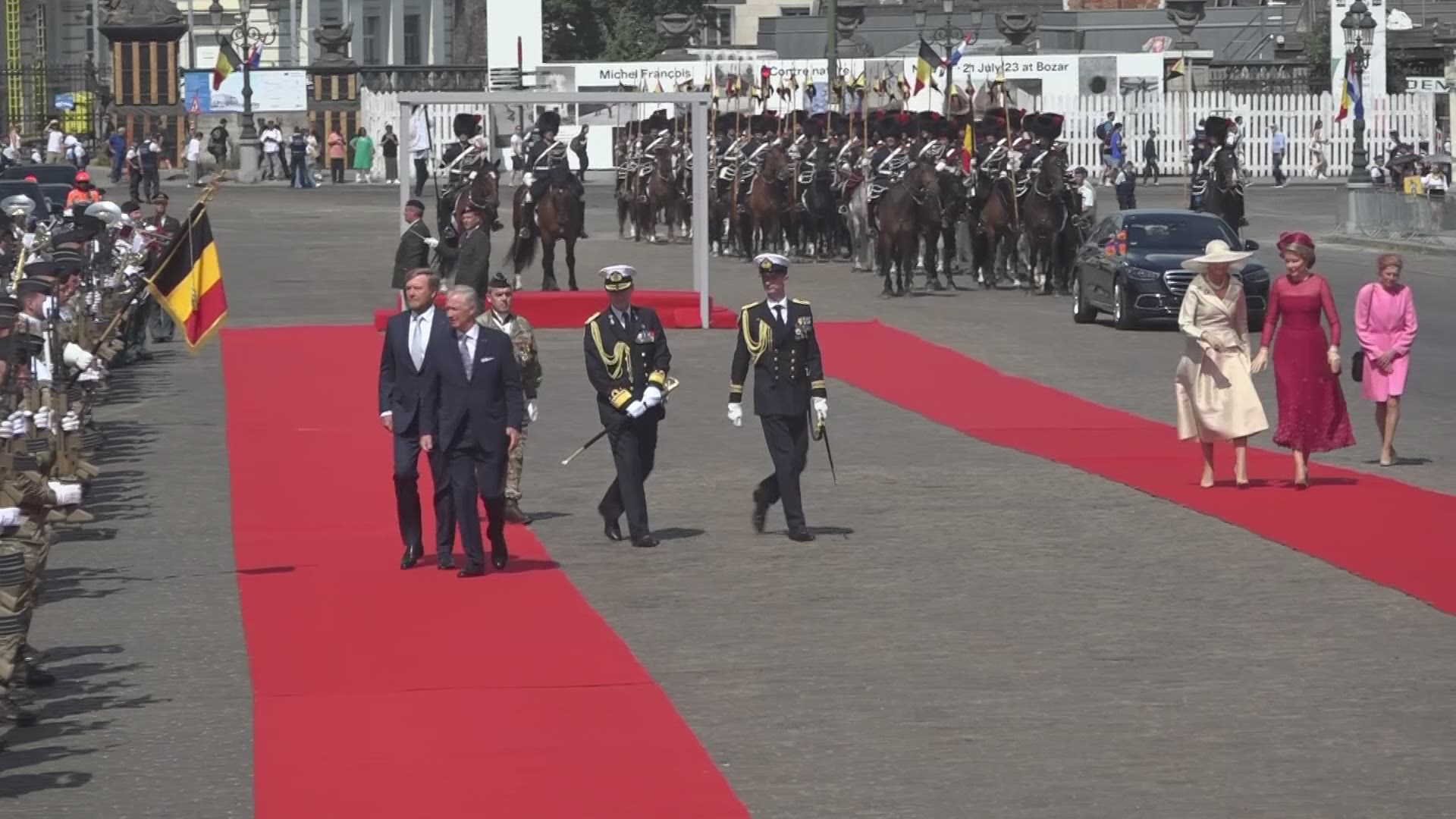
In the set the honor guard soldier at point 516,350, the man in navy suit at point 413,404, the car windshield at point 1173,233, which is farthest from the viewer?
the car windshield at point 1173,233

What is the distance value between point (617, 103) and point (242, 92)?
4461 cm

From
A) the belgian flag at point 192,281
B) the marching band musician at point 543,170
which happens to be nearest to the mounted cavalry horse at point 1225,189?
the marching band musician at point 543,170

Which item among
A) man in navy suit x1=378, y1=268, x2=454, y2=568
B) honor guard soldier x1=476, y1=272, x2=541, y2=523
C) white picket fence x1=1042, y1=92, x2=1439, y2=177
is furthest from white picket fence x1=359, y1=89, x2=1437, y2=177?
man in navy suit x1=378, y1=268, x2=454, y2=568

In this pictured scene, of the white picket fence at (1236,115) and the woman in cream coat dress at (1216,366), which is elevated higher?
the white picket fence at (1236,115)

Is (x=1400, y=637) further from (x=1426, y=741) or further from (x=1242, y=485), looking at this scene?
(x=1242, y=485)

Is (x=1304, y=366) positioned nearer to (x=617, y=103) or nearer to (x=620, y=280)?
(x=620, y=280)

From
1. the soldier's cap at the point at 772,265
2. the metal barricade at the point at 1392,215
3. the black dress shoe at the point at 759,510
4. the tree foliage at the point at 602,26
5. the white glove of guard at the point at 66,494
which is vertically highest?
the tree foliage at the point at 602,26

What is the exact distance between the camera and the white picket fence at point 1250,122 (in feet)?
220

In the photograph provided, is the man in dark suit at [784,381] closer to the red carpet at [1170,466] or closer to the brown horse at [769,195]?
the red carpet at [1170,466]

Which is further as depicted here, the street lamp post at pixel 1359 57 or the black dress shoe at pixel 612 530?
the street lamp post at pixel 1359 57

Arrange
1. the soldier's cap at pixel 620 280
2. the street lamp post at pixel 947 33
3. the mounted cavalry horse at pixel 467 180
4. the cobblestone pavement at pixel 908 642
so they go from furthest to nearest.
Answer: the street lamp post at pixel 947 33 → the mounted cavalry horse at pixel 467 180 → the soldier's cap at pixel 620 280 → the cobblestone pavement at pixel 908 642

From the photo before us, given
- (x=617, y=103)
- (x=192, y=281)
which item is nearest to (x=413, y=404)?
(x=192, y=281)

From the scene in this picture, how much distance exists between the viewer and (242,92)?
241ft

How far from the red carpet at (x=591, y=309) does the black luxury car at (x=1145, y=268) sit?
4.46 meters
